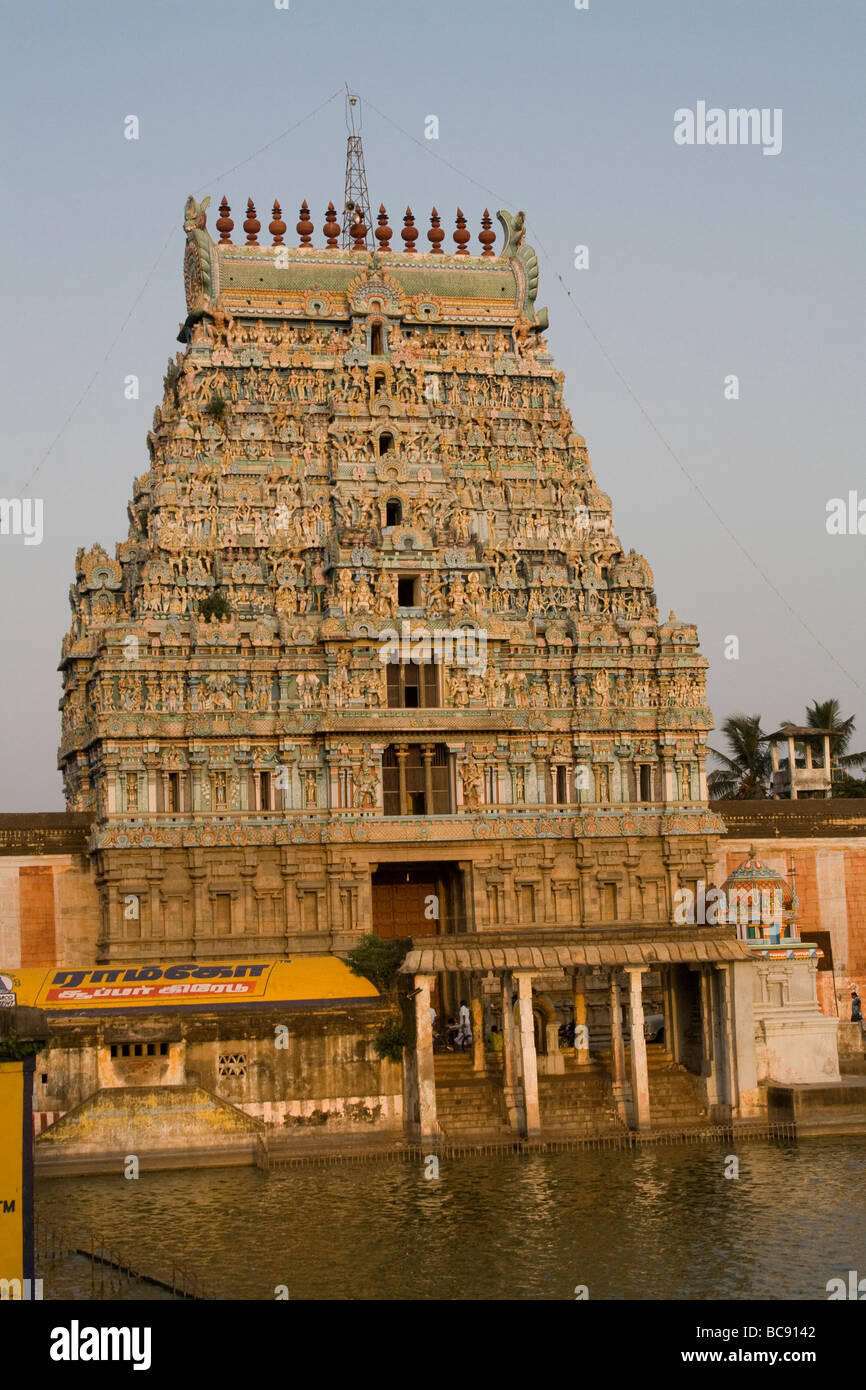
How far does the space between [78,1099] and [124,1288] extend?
15.3 m

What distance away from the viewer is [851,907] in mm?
72125

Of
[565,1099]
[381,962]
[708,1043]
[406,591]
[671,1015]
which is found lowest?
[565,1099]

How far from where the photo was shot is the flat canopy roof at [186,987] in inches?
2029

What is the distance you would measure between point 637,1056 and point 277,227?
133 ft

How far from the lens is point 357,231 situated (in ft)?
266

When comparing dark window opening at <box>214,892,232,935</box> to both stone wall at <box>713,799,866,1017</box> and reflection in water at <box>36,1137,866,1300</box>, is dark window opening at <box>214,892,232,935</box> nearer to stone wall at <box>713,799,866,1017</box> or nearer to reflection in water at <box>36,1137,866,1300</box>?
reflection in water at <box>36,1137,866,1300</box>

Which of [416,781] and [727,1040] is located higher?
[416,781]

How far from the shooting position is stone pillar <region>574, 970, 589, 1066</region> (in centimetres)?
5566

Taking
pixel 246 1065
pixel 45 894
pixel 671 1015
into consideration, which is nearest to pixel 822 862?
pixel 671 1015

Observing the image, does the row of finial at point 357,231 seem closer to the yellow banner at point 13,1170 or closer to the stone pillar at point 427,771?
the stone pillar at point 427,771

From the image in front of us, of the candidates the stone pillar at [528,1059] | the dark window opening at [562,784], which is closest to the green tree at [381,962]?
the stone pillar at [528,1059]

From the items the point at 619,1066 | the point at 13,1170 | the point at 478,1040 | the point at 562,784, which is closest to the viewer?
the point at 13,1170

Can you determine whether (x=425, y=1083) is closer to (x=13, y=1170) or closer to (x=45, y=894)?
(x=45, y=894)
